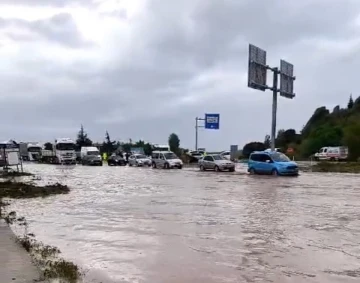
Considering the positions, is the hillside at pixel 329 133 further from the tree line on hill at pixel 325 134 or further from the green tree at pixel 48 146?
the green tree at pixel 48 146

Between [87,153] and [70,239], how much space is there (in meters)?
57.6

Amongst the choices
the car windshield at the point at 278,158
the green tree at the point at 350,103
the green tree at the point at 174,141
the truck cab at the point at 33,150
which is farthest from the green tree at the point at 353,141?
the truck cab at the point at 33,150

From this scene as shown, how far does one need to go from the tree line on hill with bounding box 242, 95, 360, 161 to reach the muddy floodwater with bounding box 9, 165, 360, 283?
40.9 meters

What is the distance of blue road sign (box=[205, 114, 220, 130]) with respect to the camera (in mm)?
68938

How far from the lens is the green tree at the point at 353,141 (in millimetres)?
62312

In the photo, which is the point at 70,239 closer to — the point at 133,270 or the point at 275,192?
the point at 133,270

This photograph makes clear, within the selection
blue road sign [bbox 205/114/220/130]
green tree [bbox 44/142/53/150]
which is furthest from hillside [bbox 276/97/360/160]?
green tree [bbox 44/142/53/150]

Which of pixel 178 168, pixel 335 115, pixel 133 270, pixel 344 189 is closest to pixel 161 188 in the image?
pixel 344 189

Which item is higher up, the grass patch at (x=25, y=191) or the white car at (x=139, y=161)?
the white car at (x=139, y=161)

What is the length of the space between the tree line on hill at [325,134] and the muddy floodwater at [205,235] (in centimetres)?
4087

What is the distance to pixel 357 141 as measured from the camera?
204ft

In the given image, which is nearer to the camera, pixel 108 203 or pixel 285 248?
pixel 285 248

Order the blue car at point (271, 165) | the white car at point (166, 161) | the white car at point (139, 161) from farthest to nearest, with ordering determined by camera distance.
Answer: the white car at point (139, 161) → the white car at point (166, 161) → the blue car at point (271, 165)

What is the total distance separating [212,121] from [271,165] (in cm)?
2924
